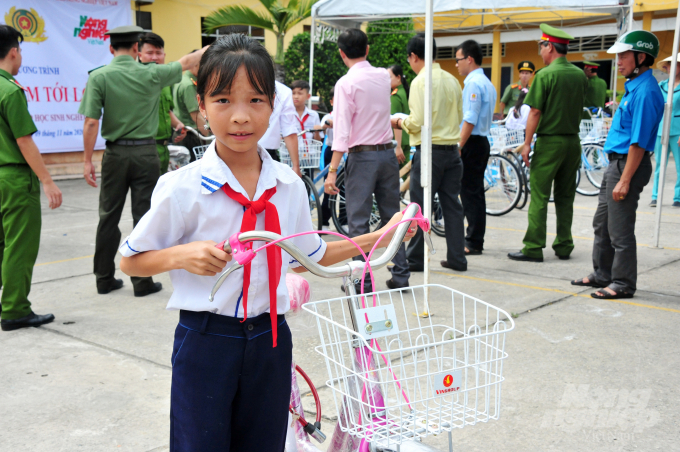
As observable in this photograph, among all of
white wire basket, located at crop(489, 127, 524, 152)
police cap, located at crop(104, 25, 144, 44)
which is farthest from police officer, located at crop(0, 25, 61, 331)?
Result: white wire basket, located at crop(489, 127, 524, 152)

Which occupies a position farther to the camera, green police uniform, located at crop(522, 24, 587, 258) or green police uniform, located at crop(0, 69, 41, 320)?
green police uniform, located at crop(522, 24, 587, 258)

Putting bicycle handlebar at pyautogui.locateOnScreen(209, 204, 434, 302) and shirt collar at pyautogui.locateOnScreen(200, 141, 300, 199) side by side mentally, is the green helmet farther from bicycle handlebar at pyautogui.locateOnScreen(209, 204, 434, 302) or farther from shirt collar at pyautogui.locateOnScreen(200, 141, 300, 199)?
shirt collar at pyautogui.locateOnScreen(200, 141, 300, 199)

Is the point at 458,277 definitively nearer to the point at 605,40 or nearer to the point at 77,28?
the point at 77,28

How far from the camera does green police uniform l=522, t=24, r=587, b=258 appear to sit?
5.70m

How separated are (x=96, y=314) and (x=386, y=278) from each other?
232 centimetres

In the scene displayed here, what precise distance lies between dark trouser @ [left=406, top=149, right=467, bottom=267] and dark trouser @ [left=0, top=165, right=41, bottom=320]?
291 cm

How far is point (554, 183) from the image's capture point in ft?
19.3

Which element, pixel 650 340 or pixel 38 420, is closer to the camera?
pixel 38 420

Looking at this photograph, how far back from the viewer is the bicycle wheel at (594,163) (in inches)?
393

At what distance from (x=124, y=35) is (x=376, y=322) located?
160 inches

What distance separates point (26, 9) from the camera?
1098cm

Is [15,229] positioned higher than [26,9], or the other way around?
[26,9]

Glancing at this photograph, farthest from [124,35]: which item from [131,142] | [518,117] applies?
A: [518,117]

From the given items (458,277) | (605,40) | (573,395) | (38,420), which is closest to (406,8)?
(458,277)
